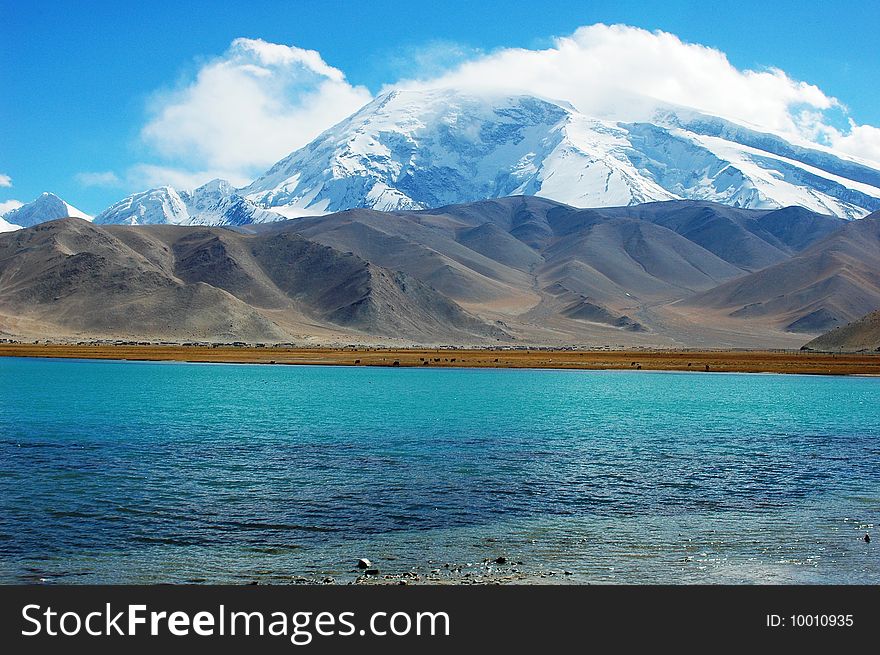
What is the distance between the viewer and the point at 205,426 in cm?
4494

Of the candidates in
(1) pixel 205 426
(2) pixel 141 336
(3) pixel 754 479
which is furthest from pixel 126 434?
(2) pixel 141 336

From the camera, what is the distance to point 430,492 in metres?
27.4

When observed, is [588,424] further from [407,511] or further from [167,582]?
[167,582]

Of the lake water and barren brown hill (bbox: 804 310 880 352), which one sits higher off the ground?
barren brown hill (bbox: 804 310 880 352)

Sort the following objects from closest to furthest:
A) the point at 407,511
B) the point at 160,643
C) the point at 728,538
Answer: the point at 160,643
the point at 728,538
the point at 407,511

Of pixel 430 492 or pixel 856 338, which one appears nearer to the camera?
pixel 430 492

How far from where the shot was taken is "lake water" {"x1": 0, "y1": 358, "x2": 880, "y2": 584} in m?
19.1

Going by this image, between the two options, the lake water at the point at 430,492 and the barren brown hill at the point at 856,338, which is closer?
the lake water at the point at 430,492

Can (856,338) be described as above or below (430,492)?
above

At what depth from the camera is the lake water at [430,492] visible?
1909 cm

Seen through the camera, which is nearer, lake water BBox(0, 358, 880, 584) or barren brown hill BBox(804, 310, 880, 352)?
lake water BBox(0, 358, 880, 584)

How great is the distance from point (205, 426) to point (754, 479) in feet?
87.5

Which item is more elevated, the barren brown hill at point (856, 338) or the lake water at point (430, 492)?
the barren brown hill at point (856, 338)

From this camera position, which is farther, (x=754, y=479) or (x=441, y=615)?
(x=754, y=479)
